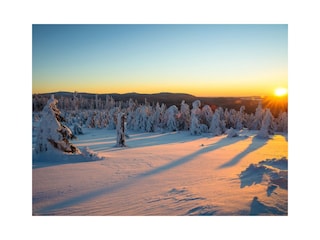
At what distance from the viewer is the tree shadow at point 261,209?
554 cm

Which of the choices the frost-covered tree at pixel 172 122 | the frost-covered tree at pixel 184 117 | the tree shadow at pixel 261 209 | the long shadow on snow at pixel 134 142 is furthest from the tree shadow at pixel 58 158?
the frost-covered tree at pixel 184 117

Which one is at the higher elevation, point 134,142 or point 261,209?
point 134,142

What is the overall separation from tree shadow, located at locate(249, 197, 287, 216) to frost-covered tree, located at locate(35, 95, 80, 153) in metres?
8.25

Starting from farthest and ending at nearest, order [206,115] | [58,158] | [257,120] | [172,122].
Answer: [206,115] < [257,120] < [172,122] < [58,158]

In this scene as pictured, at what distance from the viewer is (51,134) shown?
10.9 meters

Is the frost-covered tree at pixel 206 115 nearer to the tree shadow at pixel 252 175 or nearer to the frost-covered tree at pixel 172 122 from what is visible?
the frost-covered tree at pixel 172 122

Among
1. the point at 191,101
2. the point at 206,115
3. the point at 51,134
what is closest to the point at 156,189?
the point at 51,134

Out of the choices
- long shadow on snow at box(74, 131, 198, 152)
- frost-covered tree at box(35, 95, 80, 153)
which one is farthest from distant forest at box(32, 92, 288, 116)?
long shadow on snow at box(74, 131, 198, 152)

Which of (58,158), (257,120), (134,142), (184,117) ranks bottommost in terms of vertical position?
(134,142)

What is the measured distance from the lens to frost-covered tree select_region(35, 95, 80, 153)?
10891mm

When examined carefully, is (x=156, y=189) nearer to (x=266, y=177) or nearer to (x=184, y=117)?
(x=266, y=177)

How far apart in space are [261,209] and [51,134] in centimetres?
899
